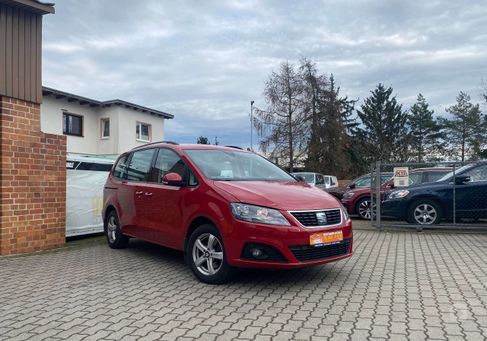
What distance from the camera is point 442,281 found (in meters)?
5.48

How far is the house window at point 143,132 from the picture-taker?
2975 cm

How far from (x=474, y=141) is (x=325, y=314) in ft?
152

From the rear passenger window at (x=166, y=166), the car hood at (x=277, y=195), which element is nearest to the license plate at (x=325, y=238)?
the car hood at (x=277, y=195)

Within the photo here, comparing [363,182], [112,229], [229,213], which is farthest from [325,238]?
[363,182]

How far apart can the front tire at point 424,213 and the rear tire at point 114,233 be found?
6.58m

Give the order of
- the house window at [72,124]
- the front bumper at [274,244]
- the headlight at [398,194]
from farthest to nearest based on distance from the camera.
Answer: the house window at [72,124], the headlight at [398,194], the front bumper at [274,244]

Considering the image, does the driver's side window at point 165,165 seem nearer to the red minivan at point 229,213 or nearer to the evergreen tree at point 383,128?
the red minivan at point 229,213

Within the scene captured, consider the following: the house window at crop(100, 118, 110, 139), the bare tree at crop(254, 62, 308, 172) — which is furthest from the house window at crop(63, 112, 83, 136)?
the bare tree at crop(254, 62, 308, 172)

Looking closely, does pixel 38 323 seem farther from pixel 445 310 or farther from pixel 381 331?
pixel 445 310

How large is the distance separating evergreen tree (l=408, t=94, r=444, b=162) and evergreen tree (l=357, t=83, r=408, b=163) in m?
1.24

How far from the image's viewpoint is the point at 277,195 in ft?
17.2

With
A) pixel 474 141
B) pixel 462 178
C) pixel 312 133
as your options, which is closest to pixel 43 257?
pixel 462 178

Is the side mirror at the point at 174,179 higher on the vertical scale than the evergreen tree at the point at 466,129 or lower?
lower

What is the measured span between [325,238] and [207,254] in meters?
1.40
